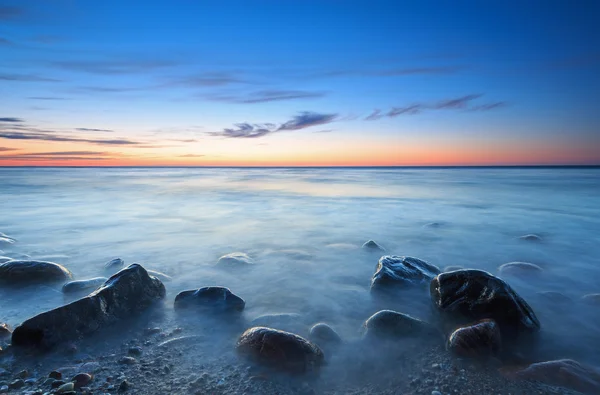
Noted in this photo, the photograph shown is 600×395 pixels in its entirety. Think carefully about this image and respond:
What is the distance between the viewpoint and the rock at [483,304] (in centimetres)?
335

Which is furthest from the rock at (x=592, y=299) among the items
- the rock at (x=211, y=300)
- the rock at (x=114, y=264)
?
the rock at (x=114, y=264)

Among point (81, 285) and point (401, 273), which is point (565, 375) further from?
point (81, 285)

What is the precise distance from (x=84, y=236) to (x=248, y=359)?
6985 mm

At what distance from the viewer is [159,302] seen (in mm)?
3984

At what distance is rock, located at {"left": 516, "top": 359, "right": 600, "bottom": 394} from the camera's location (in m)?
2.54

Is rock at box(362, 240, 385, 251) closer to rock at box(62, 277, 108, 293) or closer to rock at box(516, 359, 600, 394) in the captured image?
rock at box(516, 359, 600, 394)

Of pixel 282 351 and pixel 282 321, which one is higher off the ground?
pixel 282 351

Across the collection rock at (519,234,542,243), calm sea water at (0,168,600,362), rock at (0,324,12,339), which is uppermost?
rock at (519,234,542,243)

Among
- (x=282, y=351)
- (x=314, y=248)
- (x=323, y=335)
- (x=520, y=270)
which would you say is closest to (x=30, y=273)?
(x=282, y=351)

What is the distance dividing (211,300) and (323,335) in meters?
1.45

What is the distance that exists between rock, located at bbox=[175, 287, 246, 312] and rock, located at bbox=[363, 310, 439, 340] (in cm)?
155

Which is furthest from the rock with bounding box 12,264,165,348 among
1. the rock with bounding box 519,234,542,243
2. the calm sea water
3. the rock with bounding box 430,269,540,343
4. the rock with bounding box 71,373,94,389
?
the rock with bounding box 519,234,542,243

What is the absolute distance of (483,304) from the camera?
3.53 m

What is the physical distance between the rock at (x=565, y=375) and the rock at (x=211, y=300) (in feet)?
9.45
